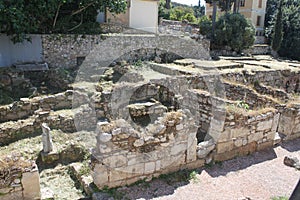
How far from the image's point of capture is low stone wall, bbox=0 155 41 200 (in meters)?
4.75

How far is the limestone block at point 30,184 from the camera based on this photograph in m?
4.94

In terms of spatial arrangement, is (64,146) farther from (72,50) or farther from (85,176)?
(72,50)

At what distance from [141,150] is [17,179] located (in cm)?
231

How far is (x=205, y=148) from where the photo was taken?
21.5ft

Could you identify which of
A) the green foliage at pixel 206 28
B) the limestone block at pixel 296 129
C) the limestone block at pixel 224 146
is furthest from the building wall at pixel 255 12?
the limestone block at pixel 224 146

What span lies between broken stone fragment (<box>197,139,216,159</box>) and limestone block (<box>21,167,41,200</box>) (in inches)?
138

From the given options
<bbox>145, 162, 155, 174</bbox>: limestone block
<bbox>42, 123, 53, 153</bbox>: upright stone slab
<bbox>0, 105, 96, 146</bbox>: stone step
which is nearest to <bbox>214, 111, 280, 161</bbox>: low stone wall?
<bbox>145, 162, 155, 174</bbox>: limestone block

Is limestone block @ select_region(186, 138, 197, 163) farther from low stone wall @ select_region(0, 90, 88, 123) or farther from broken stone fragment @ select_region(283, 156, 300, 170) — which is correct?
low stone wall @ select_region(0, 90, 88, 123)

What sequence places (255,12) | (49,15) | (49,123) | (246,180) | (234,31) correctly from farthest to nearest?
(255,12) < (234,31) < (49,15) < (49,123) < (246,180)

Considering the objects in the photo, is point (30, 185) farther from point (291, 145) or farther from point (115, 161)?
point (291, 145)

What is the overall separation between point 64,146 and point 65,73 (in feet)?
22.9

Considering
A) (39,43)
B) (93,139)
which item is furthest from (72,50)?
(93,139)

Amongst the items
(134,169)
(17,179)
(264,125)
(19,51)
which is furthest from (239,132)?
(19,51)

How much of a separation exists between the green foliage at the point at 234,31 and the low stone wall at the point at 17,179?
21442 mm
